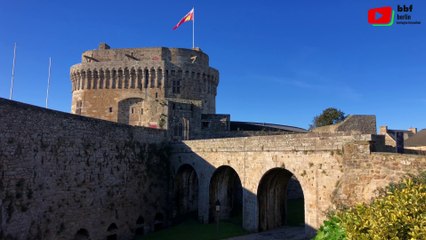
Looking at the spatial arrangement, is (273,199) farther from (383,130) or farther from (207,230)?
(383,130)

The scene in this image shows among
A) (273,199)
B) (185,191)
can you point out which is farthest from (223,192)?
(273,199)

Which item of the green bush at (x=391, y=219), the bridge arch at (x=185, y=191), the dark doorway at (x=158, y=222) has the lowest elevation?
the dark doorway at (x=158, y=222)

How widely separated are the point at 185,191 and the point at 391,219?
2445 cm

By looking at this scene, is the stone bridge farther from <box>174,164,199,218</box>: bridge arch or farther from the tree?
the tree

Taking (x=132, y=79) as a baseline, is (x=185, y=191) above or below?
below

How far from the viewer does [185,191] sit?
Answer: 3019 cm

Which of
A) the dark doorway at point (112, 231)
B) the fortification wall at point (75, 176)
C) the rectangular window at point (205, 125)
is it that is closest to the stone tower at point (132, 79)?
the rectangular window at point (205, 125)

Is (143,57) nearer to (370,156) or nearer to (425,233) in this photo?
(370,156)

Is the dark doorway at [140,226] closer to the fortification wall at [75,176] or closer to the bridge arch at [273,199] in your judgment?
the fortification wall at [75,176]

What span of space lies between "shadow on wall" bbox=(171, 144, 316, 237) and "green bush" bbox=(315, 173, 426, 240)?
1054cm

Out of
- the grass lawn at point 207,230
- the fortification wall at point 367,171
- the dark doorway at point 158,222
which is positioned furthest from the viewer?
the dark doorway at point 158,222

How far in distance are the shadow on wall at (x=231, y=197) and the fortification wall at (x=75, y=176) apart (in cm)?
186

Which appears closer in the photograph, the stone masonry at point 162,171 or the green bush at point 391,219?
the green bush at point 391,219

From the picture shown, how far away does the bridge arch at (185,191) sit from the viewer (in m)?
29.4
